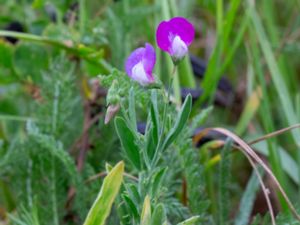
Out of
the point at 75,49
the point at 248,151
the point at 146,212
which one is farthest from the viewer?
the point at 75,49

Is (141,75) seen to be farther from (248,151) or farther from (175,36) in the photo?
(248,151)

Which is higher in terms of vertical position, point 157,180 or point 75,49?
point 75,49

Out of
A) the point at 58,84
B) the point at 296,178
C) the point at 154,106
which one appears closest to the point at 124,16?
the point at 58,84

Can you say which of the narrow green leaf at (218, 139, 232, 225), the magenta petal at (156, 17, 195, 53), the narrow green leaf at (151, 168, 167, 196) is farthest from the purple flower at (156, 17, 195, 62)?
the narrow green leaf at (218, 139, 232, 225)

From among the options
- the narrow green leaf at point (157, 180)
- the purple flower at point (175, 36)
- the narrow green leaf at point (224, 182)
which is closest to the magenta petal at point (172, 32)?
the purple flower at point (175, 36)

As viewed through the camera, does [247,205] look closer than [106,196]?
No

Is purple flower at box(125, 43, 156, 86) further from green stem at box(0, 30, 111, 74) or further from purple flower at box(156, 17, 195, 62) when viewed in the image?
green stem at box(0, 30, 111, 74)

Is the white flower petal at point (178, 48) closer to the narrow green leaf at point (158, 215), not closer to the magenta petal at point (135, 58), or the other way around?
the magenta petal at point (135, 58)

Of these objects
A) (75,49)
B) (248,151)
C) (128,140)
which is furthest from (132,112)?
(75,49)
